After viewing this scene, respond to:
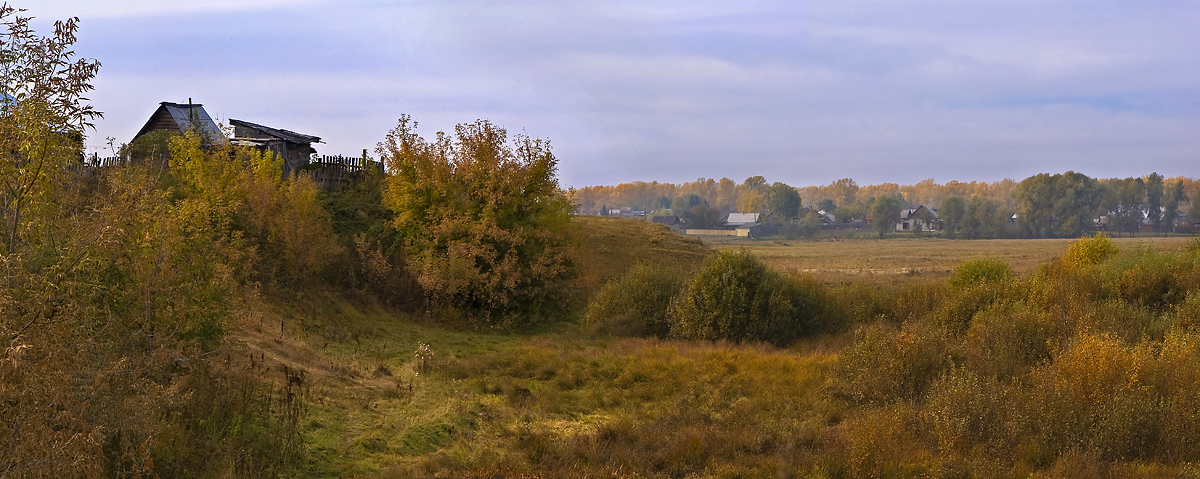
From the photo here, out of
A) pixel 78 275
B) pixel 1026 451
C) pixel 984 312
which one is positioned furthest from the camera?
pixel 984 312

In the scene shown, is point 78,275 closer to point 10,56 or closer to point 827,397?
point 10,56

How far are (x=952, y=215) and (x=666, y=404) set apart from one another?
112634 millimetres

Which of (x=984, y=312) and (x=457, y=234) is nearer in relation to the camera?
(x=984, y=312)

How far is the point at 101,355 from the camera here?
24.3 ft

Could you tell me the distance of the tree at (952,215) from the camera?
113500 millimetres

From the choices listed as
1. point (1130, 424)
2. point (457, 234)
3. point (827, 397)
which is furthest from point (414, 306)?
point (1130, 424)

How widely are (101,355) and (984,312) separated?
60.0ft

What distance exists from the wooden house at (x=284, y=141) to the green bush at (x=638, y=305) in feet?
49.0

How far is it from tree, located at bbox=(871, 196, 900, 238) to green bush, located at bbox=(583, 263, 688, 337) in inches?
3918

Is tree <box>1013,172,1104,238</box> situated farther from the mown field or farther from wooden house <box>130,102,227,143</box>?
wooden house <box>130,102,227,143</box>

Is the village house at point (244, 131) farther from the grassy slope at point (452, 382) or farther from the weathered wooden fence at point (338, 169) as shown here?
the grassy slope at point (452, 382)

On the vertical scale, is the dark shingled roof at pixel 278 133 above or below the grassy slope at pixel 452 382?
above

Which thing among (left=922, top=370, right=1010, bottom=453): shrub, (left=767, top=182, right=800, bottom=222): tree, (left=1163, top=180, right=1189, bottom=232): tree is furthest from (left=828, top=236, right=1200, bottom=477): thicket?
(left=1163, top=180, right=1189, bottom=232): tree

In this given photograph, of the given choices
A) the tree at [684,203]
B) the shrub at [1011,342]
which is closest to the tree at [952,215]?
the tree at [684,203]
